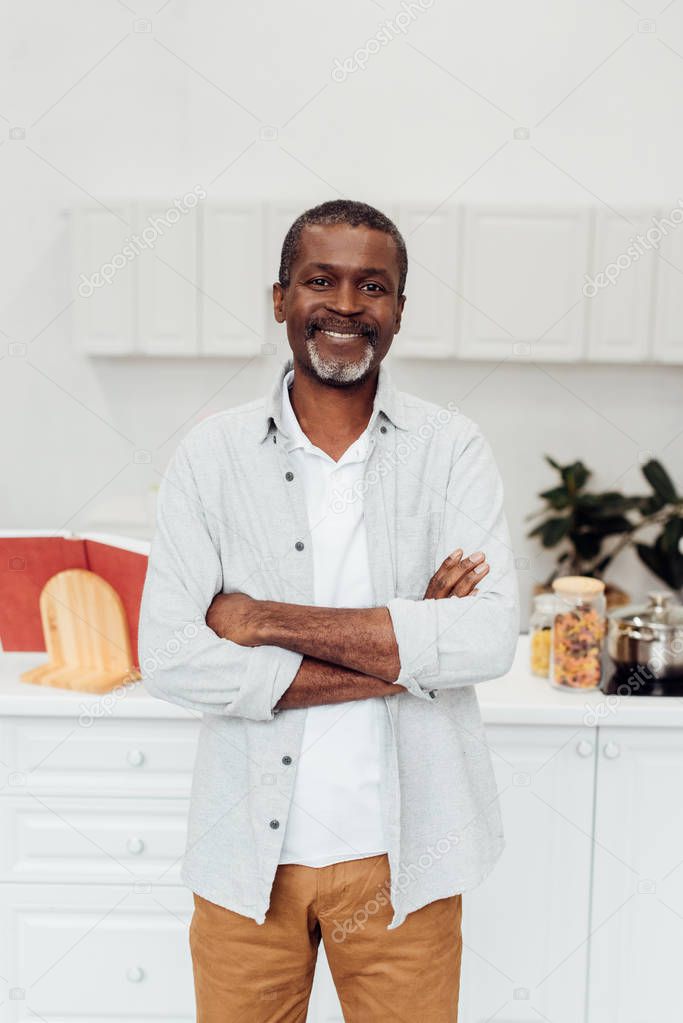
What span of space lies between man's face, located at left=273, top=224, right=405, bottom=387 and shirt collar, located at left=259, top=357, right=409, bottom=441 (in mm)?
63

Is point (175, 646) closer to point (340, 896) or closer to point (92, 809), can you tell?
point (340, 896)

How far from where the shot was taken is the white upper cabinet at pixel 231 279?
2910 millimetres

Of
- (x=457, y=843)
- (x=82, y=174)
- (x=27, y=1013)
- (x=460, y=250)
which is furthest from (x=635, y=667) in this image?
(x=82, y=174)

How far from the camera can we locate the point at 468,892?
1.86 metres

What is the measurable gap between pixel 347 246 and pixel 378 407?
8.4 inches

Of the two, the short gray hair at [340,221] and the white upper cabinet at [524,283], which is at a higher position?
the white upper cabinet at [524,283]

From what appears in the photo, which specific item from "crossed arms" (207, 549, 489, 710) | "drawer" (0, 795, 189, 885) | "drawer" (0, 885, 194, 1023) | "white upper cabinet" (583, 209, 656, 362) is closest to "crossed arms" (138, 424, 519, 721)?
"crossed arms" (207, 549, 489, 710)

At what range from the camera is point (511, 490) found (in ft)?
10.6

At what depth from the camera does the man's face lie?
4.12 ft

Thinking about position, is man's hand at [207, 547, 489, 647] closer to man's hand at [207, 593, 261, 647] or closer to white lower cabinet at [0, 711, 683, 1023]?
man's hand at [207, 593, 261, 647]

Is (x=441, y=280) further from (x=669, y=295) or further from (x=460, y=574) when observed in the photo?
(x=460, y=574)

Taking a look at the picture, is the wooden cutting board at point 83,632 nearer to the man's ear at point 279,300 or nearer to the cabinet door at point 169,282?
the man's ear at point 279,300

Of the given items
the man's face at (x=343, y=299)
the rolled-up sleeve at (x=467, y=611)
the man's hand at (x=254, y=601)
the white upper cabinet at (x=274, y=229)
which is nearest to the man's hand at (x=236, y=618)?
the man's hand at (x=254, y=601)

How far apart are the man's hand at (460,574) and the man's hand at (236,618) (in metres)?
0.24
